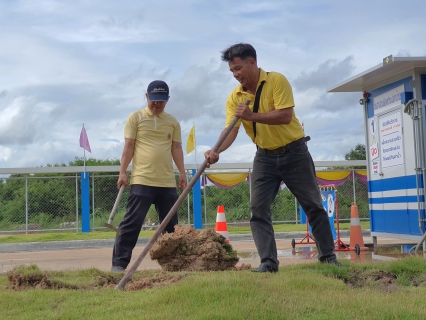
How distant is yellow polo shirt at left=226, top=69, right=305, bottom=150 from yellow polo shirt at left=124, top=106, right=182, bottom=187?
1.25 meters

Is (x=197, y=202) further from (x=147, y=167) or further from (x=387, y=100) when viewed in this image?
(x=147, y=167)

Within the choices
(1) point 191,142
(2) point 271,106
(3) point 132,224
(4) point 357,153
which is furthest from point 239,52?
(4) point 357,153

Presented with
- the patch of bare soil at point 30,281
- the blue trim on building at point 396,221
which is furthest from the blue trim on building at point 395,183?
the patch of bare soil at point 30,281

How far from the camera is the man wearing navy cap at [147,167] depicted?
22.5 feet

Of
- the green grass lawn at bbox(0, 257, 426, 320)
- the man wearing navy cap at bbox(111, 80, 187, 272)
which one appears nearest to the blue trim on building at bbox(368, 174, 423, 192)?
the man wearing navy cap at bbox(111, 80, 187, 272)

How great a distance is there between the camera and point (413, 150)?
9930 millimetres

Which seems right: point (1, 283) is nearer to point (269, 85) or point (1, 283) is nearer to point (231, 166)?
point (269, 85)

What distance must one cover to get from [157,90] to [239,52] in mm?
1518

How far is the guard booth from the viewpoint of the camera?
9.77 metres

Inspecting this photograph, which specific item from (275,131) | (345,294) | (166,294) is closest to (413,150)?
(275,131)

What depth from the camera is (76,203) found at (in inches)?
856

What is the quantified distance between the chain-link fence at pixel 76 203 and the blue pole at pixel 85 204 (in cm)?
20

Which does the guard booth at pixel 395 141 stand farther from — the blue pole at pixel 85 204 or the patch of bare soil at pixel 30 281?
the blue pole at pixel 85 204

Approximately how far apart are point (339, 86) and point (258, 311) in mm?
8229
